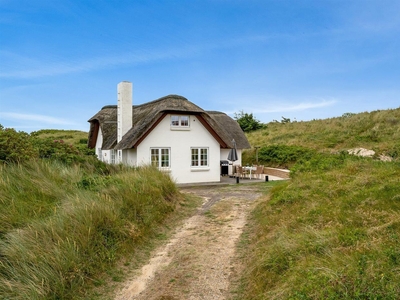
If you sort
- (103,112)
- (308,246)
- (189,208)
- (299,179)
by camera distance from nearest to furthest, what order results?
(308,246) → (299,179) → (189,208) → (103,112)

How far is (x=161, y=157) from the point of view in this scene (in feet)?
63.4

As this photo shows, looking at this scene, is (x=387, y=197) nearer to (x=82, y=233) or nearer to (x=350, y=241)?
(x=350, y=241)

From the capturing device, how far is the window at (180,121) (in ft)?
63.8

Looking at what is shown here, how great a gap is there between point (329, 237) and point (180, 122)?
1493 centimetres

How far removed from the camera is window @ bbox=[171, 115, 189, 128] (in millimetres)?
19438

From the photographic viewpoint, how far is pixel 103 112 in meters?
25.9

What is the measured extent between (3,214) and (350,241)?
6720 mm

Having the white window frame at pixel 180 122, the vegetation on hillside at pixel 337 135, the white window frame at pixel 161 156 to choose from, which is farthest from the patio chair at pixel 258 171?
the white window frame at pixel 161 156

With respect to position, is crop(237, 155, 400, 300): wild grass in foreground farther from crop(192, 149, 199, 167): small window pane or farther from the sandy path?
crop(192, 149, 199, 167): small window pane

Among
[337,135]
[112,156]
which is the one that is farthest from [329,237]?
[337,135]

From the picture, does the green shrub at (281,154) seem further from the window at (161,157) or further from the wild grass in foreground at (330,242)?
the wild grass in foreground at (330,242)

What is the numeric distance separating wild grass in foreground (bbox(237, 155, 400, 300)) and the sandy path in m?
0.44

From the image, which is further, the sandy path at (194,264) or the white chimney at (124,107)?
the white chimney at (124,107)

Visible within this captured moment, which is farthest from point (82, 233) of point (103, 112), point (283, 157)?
point (283, 157)
